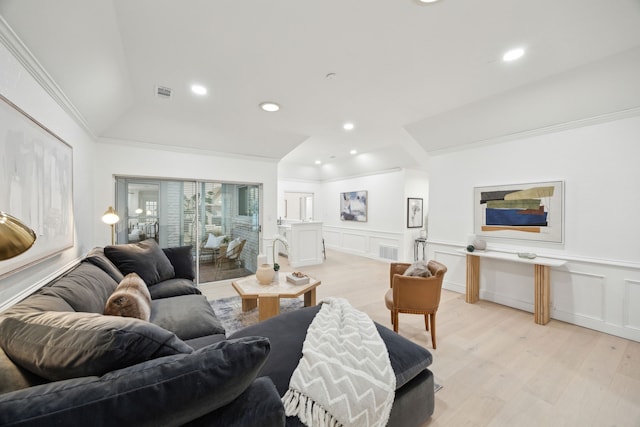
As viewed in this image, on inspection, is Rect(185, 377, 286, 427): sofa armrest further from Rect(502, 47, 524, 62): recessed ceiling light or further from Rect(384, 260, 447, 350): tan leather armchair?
Rect(502, 47, 524, 62): recessed ceiling light

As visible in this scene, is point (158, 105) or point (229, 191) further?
point (229, 191)

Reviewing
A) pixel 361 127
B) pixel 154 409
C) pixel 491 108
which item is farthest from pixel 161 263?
pixel 491 108

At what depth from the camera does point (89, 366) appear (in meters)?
0.82

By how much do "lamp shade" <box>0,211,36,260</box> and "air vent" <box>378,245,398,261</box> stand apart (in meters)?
6.31

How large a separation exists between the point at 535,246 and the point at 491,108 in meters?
1.90

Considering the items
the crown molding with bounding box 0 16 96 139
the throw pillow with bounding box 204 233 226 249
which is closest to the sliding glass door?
the throw pillow with bounding box 204 233 226 249

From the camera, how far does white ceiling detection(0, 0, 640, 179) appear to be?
1.69 metres

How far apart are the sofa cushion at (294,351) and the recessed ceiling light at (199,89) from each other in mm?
2587

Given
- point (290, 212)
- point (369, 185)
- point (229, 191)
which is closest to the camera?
point (229, 191)

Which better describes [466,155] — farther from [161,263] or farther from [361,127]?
[161,263]

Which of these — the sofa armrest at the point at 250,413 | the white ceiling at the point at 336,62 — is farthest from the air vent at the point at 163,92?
the sofa armrest at the point at 250,413

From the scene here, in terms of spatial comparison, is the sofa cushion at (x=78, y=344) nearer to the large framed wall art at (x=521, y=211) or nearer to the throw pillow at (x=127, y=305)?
the throw pillow at (x=127, y=305)

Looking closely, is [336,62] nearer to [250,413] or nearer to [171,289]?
[250,413]

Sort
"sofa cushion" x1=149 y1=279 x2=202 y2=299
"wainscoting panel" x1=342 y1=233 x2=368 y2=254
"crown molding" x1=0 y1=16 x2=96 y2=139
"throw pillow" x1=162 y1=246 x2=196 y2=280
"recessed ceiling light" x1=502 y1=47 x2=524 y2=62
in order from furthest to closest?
1. "wainscoting panel" x1=342 y1=233 x2=368 y2=254
2. "throw pillow" x1=162 y1=246 x2=196 y2=280
3. "sofa cushion" x1=149 y1=279 x2=202 y2=299
4. "recessed ceiling light" x1=502 y1=47 x2=524 y2=62
5. "crown molding" x1=0 y1=16 x2=96 y2=139
